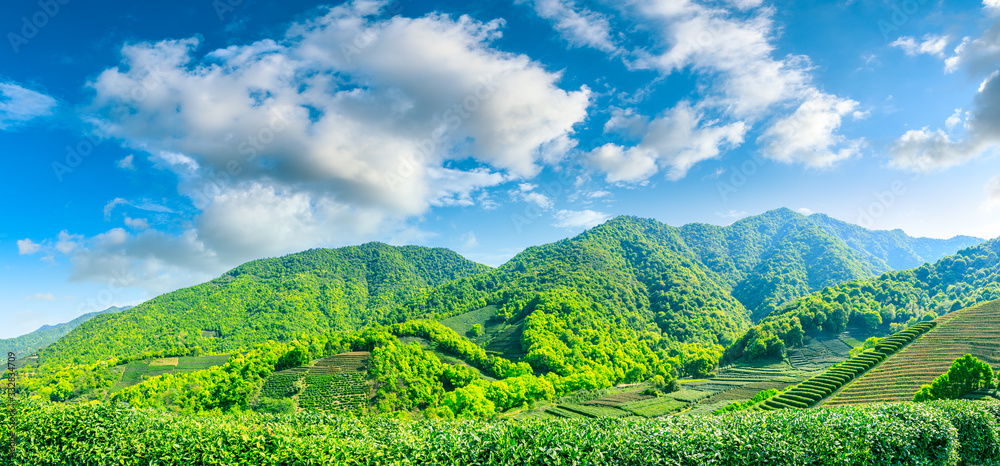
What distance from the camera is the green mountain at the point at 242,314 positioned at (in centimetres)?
10919

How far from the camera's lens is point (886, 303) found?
318ft

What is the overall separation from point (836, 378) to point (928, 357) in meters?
10.8

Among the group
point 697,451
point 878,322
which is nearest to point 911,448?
point 697,451

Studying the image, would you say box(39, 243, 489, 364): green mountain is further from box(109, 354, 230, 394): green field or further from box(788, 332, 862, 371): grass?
box(788, 332, 862, 371): grass

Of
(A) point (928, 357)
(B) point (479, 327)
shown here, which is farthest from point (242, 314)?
(A) point (928, 357)

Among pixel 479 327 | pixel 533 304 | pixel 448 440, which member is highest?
pixel 533 304

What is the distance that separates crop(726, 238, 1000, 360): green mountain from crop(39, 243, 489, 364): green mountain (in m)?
109

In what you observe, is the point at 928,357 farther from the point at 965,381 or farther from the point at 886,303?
the point at 886,303

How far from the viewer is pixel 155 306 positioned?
422 ft

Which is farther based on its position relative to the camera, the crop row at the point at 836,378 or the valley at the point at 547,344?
the valley at the point at 547,344

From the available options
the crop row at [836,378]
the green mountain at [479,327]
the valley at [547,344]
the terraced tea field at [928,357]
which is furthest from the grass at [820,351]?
the terraced tea field at [928,357]

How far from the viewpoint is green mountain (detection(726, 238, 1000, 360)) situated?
279 ft

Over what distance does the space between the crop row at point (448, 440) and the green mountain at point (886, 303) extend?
8396 centimetres

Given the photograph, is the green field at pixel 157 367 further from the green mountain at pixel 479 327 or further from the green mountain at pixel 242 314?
the green mountain at pixel 242 314
